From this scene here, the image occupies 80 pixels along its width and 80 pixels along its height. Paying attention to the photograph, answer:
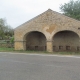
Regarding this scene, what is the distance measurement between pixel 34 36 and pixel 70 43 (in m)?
6.09

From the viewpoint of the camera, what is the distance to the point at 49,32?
83.6ft

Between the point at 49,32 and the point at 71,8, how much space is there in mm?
20157

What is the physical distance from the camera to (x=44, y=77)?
26.9 ft

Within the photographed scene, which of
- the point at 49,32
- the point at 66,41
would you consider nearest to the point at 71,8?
the point at 66,41

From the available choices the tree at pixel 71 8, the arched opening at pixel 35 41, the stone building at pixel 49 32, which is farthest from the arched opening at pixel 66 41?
the tree at pixel 71 8

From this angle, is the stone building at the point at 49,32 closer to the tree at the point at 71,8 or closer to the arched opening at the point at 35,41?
the arched opening at the point at 35,41

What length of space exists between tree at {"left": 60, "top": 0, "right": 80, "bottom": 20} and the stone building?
1475 centimetres

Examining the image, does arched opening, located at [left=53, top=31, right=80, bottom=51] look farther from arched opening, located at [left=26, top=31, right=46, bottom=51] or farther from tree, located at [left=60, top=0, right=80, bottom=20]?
tree, located at [left=60, top=0, right=80, bottom=20]

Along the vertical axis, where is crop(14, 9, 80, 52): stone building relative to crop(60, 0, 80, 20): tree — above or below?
below

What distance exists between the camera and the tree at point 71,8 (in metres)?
42.4

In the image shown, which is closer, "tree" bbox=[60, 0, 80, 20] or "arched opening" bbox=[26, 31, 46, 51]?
"arched opening" bbox=[26, 31, 46, 51]

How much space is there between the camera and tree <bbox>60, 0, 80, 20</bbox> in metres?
42.4

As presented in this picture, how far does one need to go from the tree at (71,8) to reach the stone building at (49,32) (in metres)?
14.7

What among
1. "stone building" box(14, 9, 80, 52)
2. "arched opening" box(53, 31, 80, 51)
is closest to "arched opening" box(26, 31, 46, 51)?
"stone building" box(14, 9, 80, 52)
